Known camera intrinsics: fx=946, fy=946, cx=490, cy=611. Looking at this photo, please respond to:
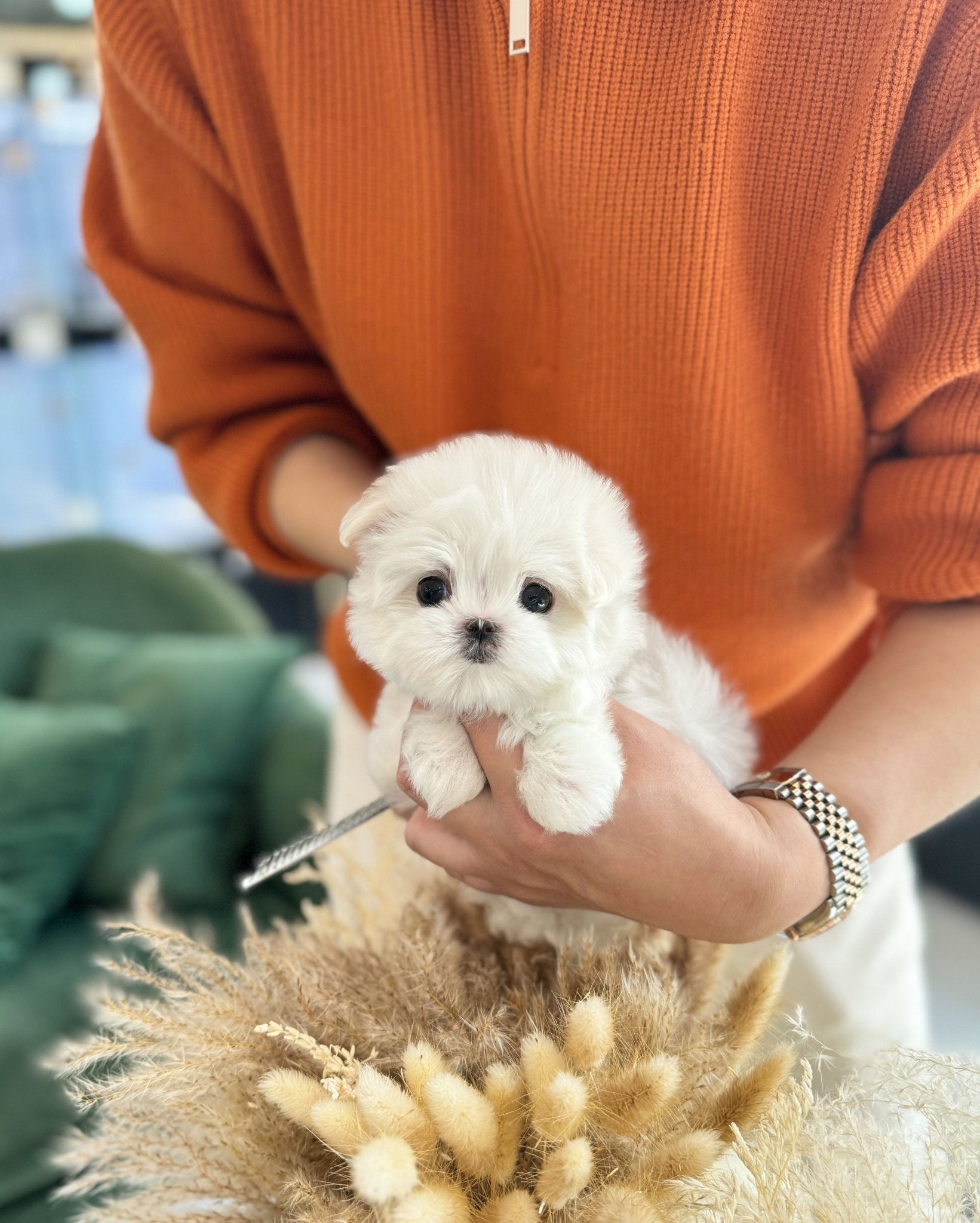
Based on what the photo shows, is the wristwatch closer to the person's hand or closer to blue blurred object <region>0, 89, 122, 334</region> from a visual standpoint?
the person's hand

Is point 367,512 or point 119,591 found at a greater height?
point 367,512

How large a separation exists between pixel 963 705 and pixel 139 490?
10.3 ft

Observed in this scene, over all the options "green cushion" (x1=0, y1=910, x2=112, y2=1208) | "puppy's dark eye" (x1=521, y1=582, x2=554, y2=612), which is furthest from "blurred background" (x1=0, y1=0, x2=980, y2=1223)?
"puppy's dark eye" (x1=521, y1=582, x2=554, y2=612)

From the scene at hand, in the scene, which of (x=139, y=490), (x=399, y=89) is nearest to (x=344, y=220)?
A: (x=399, y=89)

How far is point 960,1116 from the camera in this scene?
45 cm

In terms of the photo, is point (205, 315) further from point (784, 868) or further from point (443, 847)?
point (784, 868)

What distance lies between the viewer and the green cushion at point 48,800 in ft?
5.20

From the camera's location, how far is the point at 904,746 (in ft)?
1.86

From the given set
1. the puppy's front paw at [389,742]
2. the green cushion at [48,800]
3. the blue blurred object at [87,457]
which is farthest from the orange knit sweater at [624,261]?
the blue blurred object at [87,457]

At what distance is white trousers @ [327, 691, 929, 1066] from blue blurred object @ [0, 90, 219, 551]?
2.45 m

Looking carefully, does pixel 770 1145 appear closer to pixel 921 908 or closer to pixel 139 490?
pixel 921 908

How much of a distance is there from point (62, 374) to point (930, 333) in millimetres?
3026

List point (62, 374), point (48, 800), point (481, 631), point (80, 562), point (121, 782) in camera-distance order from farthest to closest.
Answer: point (62, 374)
point (80, 562)
point (121, 782)
point (48, 800)
point (481, 631)

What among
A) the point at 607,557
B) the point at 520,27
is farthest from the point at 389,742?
the point at 520,27
